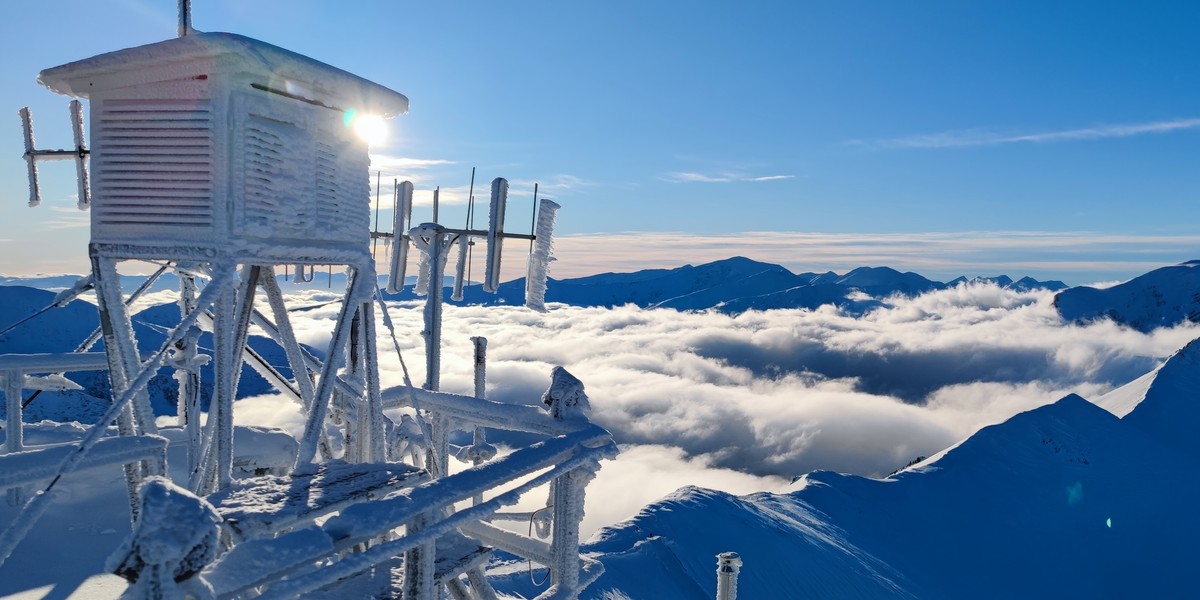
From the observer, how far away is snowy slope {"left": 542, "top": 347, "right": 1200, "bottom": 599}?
52500mm

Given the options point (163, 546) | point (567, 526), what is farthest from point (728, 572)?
point (163, 546)

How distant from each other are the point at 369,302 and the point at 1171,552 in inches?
3971

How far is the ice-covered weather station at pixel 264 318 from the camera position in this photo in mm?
5715

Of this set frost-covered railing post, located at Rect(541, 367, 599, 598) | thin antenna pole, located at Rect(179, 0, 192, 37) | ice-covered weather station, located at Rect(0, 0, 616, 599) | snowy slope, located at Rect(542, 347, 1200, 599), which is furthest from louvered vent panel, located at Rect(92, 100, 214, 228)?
snowy slope, located at Rect(542, 347, 1200, 599)

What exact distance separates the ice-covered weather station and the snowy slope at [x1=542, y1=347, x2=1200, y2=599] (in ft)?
109

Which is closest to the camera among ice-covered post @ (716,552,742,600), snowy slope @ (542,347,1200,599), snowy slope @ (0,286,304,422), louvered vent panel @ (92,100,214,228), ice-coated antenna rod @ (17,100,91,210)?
louvered vent panel @ (92,100,214,228)

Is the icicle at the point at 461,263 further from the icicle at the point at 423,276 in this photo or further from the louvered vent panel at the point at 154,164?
the louvered vent panel at the point at 154,164

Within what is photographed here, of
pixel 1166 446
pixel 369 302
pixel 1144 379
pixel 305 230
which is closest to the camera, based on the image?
pixel 305 230

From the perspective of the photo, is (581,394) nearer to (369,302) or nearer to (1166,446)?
(369,302)

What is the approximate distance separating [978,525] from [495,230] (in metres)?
80.3

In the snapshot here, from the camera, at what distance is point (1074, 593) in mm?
69438

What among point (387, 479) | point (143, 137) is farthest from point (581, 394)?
point (143, 137)

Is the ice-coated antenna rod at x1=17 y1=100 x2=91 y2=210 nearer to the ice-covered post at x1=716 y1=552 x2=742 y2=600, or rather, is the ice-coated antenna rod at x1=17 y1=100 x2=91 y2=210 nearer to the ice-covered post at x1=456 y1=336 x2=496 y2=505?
the ice-covered post at x1=456 y1=336 x2=496 y2=505

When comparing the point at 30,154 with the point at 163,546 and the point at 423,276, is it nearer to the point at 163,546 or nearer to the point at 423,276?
the point at 423,276
